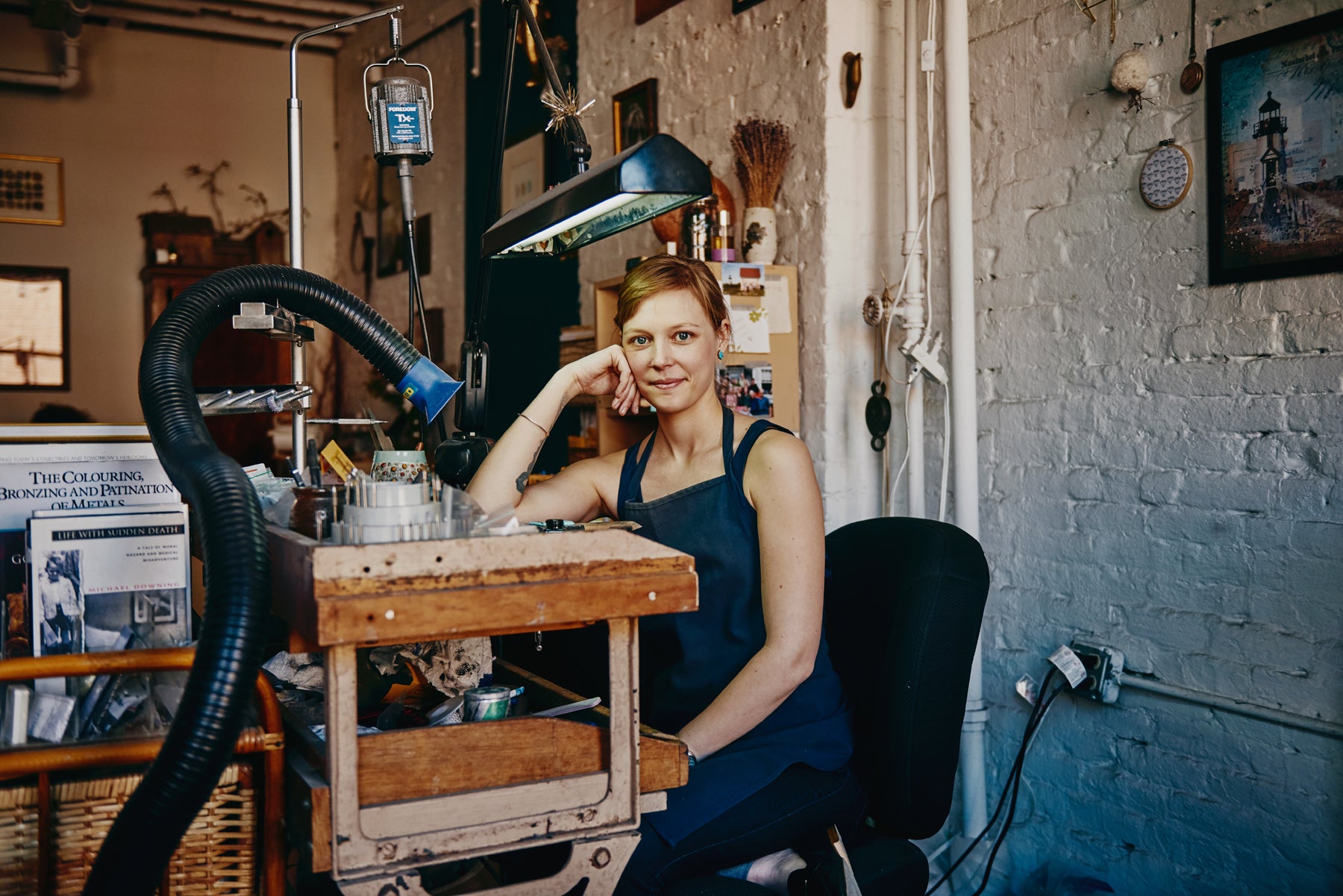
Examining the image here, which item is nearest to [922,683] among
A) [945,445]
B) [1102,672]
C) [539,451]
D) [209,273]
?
[539,451]

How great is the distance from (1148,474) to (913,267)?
86 centimetres

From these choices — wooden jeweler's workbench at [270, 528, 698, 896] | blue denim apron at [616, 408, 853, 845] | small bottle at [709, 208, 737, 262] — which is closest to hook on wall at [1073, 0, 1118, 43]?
small bottle at [709, 208, 737, 262]

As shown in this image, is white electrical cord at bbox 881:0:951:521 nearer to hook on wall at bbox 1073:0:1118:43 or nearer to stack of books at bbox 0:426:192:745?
hook on wall at bbox 1073:0:1118:43

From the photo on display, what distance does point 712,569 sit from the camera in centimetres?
183

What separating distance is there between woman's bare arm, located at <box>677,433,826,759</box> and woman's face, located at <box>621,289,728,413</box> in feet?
0.68

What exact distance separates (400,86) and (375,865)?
1384mm

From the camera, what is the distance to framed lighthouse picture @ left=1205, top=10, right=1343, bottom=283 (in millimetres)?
2002

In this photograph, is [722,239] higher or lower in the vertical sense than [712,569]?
higher

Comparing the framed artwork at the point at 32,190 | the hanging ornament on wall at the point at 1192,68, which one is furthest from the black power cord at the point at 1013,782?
the framed artwork at the point at 32,190

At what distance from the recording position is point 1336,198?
2.00m

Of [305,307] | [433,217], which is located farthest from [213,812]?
[433,217]

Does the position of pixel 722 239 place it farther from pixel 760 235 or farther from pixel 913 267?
pixel 913 267

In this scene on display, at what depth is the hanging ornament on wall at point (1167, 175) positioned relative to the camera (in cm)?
225

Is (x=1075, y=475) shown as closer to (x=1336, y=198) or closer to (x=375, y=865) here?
(x=1336, y=198)
